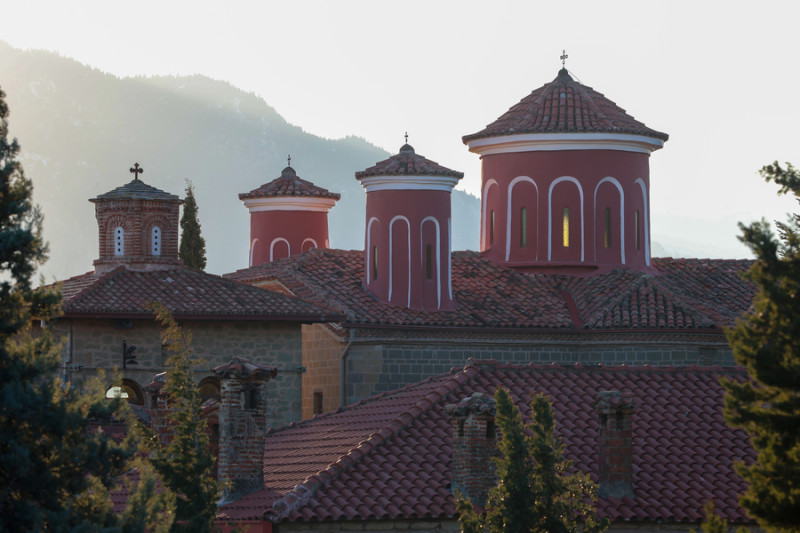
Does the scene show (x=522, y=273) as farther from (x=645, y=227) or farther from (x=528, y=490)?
(x=528, y=490)

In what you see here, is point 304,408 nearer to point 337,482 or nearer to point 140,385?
point 140,385

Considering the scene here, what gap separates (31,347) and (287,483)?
7.44m

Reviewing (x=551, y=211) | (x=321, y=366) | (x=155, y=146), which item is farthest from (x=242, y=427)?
Answer: (x=155, y=146)

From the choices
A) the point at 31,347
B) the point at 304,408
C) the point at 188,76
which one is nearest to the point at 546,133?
the point at 304,408

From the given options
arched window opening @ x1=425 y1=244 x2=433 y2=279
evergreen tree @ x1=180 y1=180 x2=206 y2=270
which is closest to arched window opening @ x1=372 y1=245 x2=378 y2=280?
arched window opening @ x1=425 y1=244 x2=433 y2=279

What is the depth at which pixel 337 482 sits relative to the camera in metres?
18.7

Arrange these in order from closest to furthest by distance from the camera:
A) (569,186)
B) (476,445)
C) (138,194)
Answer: (476,445), (138,194), (569,186)

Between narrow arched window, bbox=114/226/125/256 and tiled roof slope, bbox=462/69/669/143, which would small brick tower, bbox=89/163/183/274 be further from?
tiled roof slope, bbox=462/69/669/143

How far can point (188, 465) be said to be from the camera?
48.4 ft

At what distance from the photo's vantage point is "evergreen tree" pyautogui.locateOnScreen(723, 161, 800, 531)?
523 inches

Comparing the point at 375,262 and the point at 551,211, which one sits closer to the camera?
the point at 375,262

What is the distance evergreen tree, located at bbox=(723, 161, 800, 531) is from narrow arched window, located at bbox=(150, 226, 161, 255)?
16.0m

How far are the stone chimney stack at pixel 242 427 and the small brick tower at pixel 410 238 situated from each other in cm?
971

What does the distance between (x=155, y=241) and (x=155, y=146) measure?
148952 millimetres
